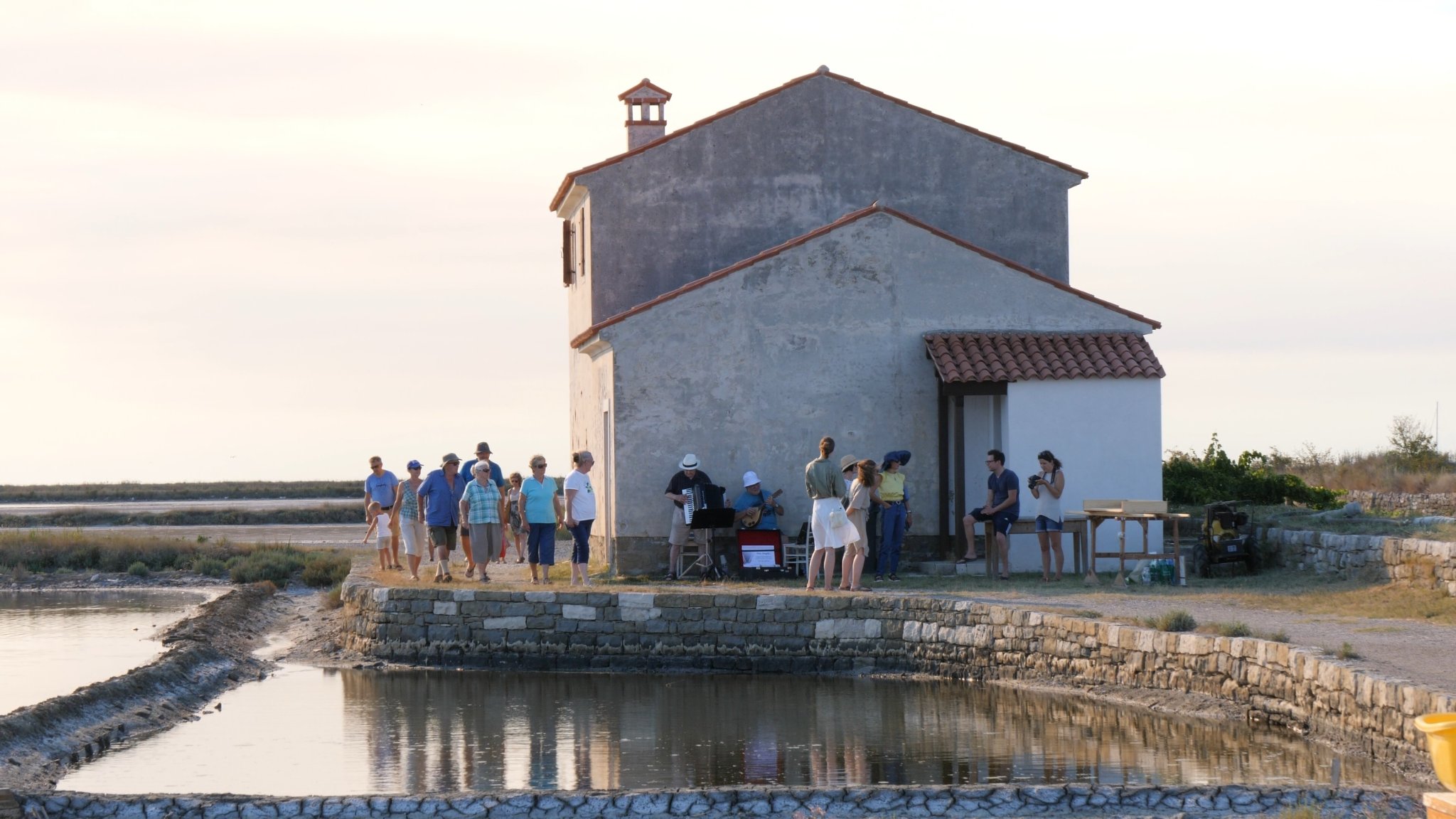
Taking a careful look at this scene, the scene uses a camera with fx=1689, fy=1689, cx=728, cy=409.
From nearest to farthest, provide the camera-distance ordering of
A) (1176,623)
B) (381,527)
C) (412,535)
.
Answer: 1. (1176,623)
2. (412,535)
3. (381,527)

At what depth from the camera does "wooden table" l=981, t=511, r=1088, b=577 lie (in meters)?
21.8

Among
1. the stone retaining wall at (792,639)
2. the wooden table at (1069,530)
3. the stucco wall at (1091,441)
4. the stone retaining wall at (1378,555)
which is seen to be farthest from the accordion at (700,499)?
the stone retaining wall at (1378,555)

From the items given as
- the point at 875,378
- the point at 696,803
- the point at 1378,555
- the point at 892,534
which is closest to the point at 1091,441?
the point at 875,378

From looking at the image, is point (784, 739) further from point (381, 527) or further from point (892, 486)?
point (381, 527)

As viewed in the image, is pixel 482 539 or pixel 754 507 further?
pixel 754 507

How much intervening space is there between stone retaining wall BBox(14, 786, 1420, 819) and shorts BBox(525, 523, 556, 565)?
10.3m

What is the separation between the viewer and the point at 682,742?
47.1 feet

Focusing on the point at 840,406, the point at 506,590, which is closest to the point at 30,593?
the point at 506,590

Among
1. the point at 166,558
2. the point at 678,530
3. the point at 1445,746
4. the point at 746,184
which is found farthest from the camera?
the point at 166,558

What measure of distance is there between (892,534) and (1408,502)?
45.4 feet

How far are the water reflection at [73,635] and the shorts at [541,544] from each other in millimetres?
4653

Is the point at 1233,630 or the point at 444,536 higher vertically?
the point at 444,536

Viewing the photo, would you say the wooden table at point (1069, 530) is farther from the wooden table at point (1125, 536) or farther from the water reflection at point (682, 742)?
the water reflection at point (682, 742)

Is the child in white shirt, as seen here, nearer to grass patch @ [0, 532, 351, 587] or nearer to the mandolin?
the mandolin
